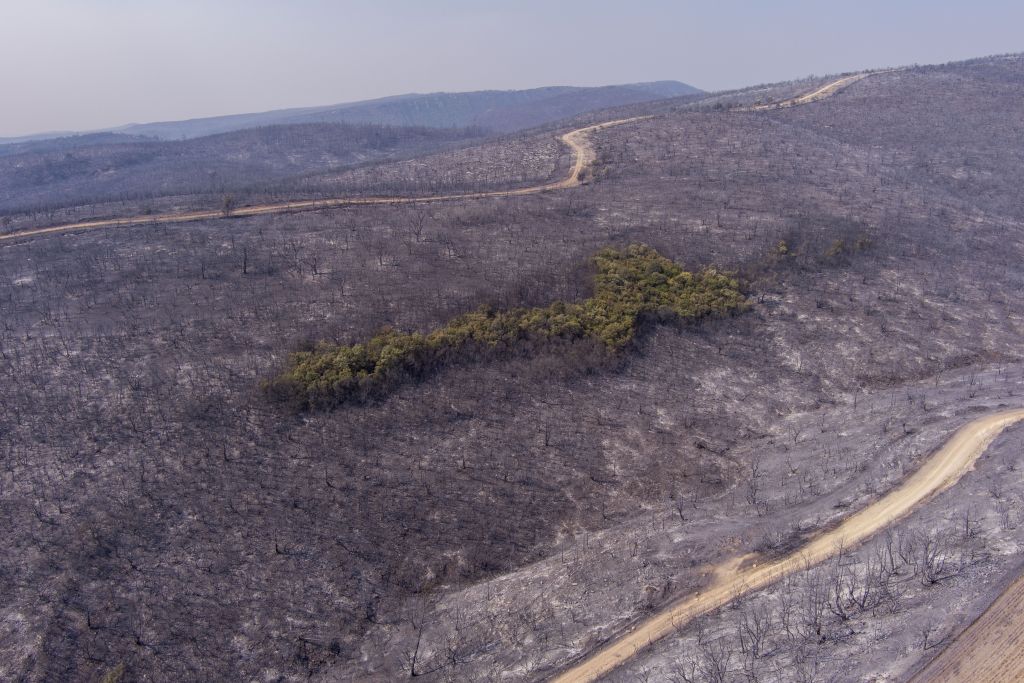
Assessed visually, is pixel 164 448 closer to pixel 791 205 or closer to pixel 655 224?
pixel 655 224

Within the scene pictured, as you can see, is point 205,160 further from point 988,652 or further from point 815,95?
point 988,652

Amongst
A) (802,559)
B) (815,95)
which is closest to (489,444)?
(802,559)

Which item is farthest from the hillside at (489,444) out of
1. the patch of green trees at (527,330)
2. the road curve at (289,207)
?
the road curve at (289,207)

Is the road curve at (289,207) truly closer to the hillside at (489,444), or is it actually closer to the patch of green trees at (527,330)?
the hillside at (489,444)

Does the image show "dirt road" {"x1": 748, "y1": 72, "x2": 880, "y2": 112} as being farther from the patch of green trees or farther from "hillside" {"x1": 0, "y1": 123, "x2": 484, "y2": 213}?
the patch of green trees

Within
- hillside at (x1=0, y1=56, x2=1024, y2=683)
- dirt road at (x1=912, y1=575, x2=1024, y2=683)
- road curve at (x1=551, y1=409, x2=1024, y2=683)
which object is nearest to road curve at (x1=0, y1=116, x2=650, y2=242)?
hillside at (x1=0, y1=56, x2=1024, y2=683)
